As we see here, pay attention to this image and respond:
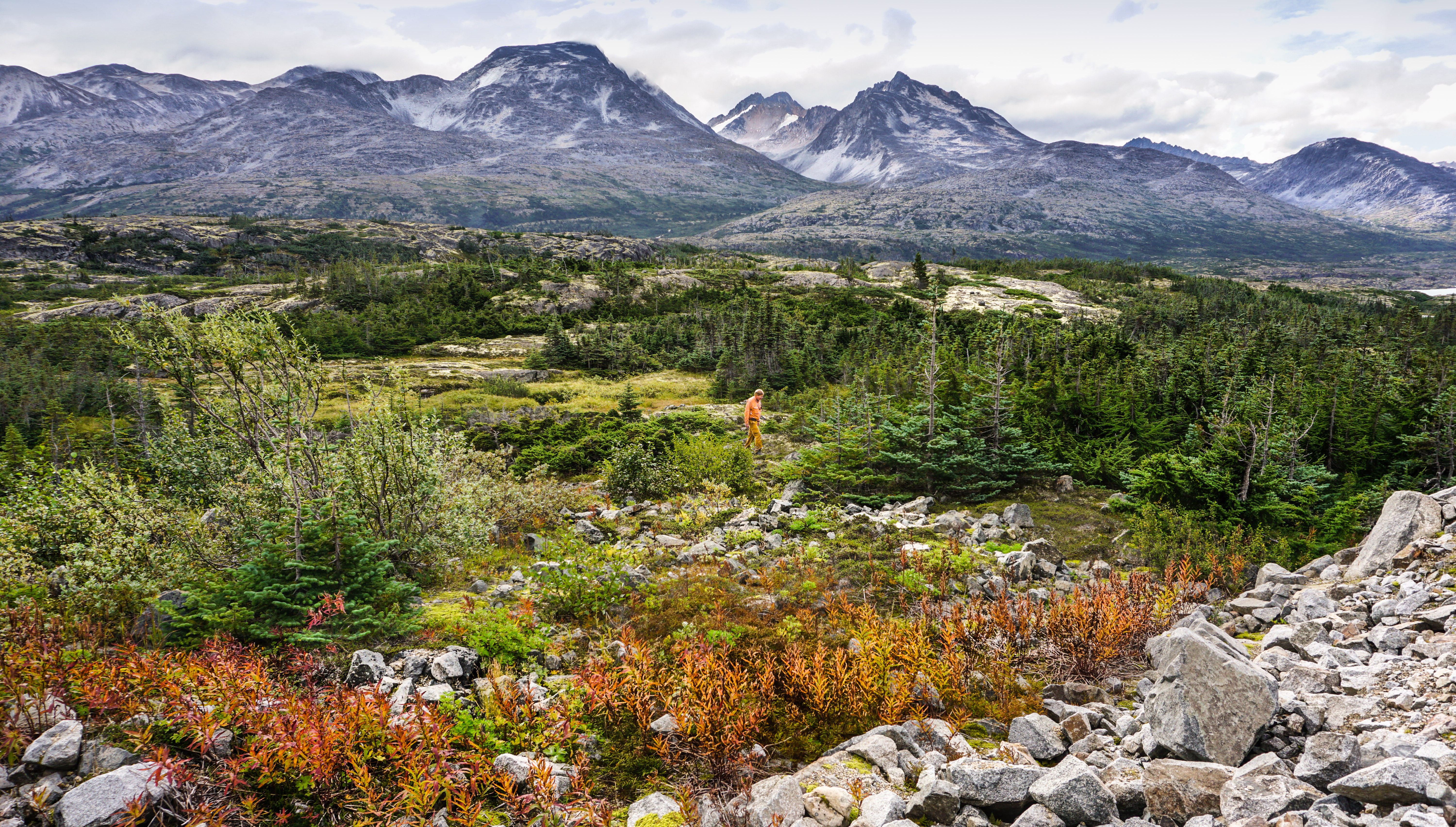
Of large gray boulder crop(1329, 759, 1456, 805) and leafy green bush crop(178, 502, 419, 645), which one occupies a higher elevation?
large gray boulder crop(1329, 759, 1456, 805)

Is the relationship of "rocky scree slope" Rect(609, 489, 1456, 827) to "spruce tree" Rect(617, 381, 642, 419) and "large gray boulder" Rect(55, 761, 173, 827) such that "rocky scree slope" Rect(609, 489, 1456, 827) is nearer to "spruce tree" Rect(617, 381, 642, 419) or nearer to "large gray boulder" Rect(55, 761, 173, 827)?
"large gray boulder" Rect(55, 761, 173, 827)

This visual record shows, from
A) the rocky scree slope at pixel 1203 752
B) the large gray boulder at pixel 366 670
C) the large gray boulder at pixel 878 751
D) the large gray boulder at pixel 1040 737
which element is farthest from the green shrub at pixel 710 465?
the rocky scree slope at pixel 1203 752

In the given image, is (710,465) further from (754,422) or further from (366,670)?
(366,670)

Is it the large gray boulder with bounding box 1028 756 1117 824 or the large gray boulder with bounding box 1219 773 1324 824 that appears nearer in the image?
the large gray boulder with bounding box 1219 773 1324 824

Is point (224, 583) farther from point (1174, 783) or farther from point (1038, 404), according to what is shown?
point (1038, 404)

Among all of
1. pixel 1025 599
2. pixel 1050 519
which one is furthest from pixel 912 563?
pixel 1050 519

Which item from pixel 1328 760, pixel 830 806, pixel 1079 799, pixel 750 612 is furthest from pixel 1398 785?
pixel 750 612

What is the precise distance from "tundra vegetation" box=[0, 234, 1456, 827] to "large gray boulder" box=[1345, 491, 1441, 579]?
1362 mm

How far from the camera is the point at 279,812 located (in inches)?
161

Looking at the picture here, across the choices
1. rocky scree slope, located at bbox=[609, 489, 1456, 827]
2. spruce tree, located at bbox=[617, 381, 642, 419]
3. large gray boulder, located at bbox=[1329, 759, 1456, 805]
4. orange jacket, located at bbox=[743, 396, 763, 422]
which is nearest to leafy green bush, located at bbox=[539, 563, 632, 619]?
rocky scree slope, located at bbox=[609, 489, 1456, 827]

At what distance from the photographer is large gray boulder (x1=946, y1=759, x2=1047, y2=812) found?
4.09 meters

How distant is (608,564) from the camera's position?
379 inches

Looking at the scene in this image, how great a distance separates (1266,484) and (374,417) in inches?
622

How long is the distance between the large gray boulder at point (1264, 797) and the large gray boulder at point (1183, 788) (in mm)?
72
